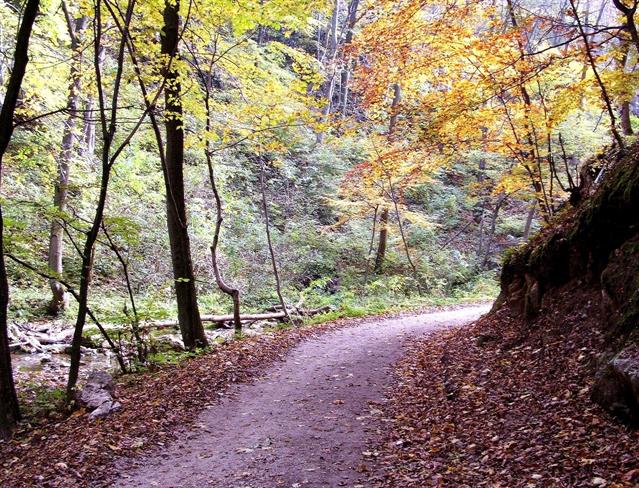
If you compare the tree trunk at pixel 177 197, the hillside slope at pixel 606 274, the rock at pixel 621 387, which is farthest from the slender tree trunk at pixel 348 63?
the rock at pixel 621 387

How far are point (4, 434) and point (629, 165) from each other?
8.94m

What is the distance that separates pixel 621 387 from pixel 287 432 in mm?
3731

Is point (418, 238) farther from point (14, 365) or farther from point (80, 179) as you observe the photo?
point (14, 365)

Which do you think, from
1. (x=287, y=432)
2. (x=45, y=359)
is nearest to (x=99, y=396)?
(x=287, y=432)

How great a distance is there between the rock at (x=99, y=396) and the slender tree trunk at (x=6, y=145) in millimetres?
892

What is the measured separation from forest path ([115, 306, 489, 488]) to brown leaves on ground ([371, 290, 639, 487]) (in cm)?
48

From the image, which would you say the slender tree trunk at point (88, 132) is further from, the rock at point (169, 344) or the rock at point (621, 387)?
the rock at point (621, 387)

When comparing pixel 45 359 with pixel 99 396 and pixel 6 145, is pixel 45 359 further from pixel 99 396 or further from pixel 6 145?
pixel 6 145

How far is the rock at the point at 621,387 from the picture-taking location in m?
3.89

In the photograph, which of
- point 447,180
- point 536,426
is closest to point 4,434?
point 536,426

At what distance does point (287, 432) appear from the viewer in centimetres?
596

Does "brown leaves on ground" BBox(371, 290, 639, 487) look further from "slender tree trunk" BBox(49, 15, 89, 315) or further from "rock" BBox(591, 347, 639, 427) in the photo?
"slender tree trunk" BBox(49, 15, 89, 315)

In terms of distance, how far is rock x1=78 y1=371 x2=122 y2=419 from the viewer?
6746 millimetres

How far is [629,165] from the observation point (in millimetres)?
6062
